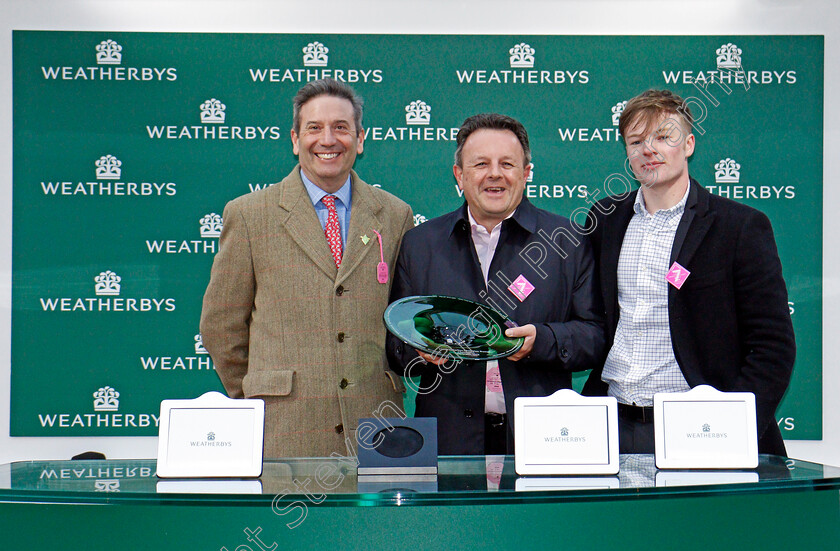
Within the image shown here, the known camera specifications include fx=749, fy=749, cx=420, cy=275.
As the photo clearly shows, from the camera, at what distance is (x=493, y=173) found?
2576 millimetres

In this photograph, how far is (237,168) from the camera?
394 cm

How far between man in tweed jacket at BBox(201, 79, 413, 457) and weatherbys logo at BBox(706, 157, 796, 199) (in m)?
2.03

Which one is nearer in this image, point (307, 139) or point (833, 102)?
point (307, 139)

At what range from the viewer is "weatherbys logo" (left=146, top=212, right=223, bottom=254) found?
3.90m

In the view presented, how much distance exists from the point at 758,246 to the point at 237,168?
2.61 m

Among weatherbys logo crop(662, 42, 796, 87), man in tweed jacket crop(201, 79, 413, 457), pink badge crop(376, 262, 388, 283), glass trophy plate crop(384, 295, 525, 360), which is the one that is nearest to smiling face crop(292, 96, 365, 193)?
man in tweed jacket crop(201, 79, 413, 457)

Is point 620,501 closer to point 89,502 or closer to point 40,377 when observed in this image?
point 89,502

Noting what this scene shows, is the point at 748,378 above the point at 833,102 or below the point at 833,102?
below

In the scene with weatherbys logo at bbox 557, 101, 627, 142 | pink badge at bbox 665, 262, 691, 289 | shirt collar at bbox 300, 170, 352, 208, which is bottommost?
pink badge at bbox 665, 262, 691, 289

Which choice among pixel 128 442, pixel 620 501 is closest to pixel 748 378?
pixel 620 501

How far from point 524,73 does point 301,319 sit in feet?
6.56

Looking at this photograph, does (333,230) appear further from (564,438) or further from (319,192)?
(564,438)

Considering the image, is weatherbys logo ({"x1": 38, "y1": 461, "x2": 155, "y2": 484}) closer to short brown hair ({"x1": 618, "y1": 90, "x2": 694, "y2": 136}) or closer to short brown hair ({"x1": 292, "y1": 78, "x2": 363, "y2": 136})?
short brown hair ({"x1": 292, "y1": 78, "x2": 363, "y2": 136})

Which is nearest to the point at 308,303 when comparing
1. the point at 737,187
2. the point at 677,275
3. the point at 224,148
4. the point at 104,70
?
the point at 677,275
